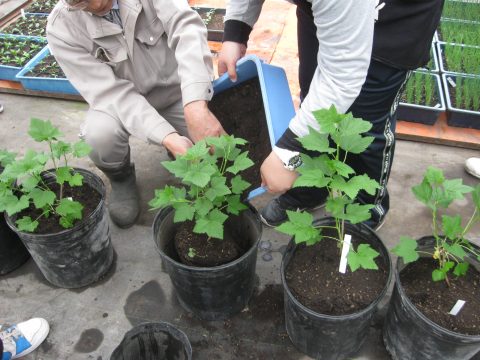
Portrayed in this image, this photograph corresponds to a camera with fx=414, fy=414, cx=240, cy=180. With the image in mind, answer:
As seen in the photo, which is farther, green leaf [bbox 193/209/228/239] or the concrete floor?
the concrete floor

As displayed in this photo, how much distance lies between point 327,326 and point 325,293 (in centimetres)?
11

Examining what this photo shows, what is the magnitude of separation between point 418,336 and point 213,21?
287 centimetres

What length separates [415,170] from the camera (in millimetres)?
2328

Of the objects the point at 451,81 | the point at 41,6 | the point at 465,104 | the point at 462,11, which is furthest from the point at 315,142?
the point at 41,6

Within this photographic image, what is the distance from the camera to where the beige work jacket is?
1657 mm

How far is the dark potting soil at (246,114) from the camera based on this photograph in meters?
1.83

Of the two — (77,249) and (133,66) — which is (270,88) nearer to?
(133,66)

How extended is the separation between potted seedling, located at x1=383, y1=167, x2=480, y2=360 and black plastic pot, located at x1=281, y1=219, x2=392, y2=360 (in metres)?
0.11

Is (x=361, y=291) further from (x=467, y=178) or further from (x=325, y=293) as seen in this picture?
(x=467, y=178)

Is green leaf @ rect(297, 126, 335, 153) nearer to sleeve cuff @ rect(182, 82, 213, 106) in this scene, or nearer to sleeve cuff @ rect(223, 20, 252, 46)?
sleeve cuff @ rect(182, 82, 213, 106)

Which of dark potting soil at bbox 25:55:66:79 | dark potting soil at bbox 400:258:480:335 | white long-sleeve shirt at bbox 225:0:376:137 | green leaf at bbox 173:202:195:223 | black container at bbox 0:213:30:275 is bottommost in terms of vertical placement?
black container at bbox 0:213:30:275

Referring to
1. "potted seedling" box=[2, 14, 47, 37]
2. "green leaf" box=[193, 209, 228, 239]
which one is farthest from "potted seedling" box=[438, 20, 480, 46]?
"potted seedling" box=[2, 14, 47, 37]

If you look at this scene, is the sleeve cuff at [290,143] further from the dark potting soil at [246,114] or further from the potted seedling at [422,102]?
the potted seedling at [422,102]

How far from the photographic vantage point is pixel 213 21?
11.3ft
